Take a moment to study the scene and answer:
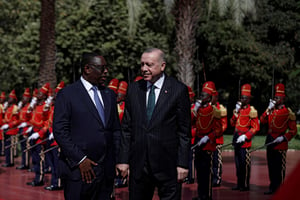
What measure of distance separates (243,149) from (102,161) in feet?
20.4

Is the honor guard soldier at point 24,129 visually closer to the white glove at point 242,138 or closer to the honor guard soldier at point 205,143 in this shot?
the white glove at point 242,138

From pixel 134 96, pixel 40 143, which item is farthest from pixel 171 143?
pixel 40 143

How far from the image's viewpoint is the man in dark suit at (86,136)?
450 centimetres

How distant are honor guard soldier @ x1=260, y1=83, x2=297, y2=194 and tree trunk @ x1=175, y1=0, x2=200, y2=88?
5587mm

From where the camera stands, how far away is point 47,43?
16.0 metres

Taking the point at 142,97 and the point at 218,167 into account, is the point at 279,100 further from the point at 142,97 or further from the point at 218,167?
the point at 142,97

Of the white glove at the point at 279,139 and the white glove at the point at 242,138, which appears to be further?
the white glove at the point at 242,138

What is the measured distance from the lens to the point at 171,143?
4328 millimetres

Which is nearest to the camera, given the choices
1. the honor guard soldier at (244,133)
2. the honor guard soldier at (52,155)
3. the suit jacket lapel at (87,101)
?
the suit jacket lapel at (87,101)

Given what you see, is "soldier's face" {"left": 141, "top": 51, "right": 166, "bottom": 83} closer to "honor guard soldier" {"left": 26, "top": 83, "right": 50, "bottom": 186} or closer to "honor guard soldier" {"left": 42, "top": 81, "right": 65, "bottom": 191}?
"honor guard soldier" {"left": 42, "top": 81, "right": 65, "bottom": 191}

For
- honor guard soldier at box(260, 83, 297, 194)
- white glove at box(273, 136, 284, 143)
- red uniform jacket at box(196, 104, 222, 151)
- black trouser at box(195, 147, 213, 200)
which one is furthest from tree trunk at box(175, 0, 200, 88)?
black trouser at box(195, 147, 213, 200)

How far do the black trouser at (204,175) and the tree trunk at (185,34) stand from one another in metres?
6.43

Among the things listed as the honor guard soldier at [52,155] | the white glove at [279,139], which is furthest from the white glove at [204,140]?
the honor guard soldier at [52,155]

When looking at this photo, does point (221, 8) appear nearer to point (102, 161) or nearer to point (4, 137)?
point (4, 137)
